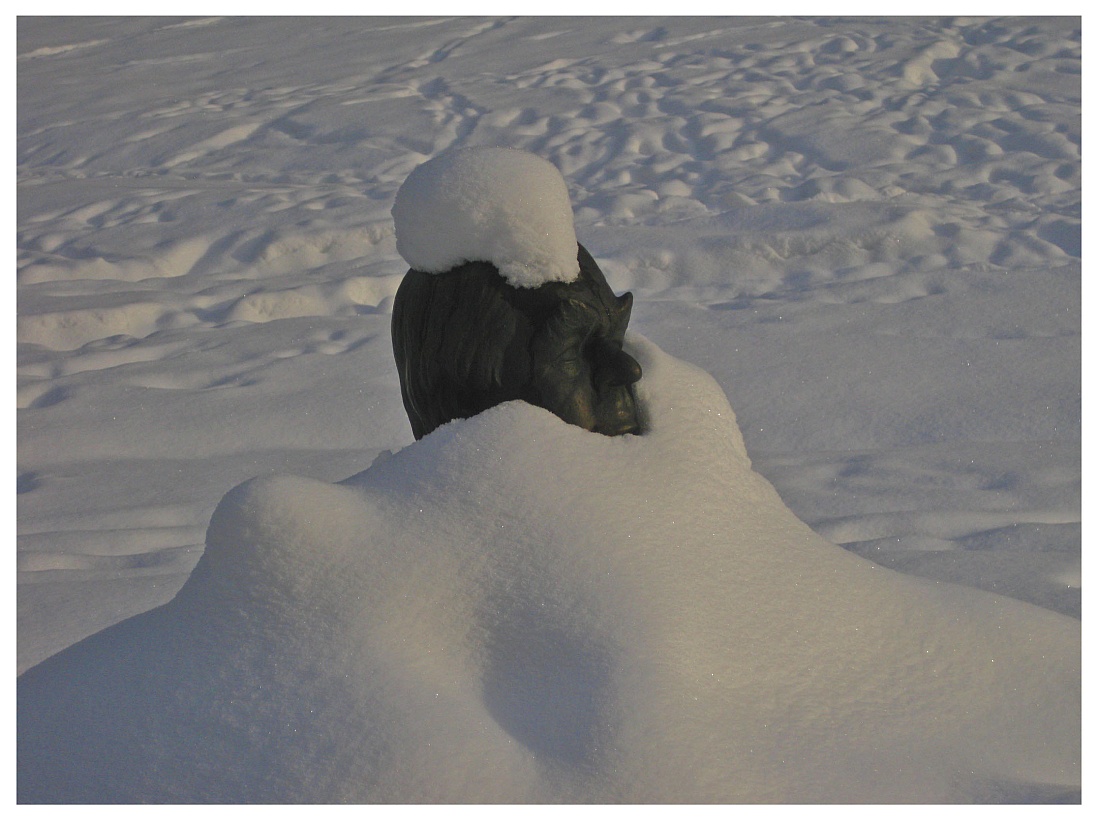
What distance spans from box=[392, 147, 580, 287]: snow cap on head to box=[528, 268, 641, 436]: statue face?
0.18 ft

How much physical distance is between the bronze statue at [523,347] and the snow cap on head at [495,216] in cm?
2

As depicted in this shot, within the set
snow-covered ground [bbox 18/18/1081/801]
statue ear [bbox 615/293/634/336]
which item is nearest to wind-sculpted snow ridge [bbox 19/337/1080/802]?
snow-covered ground [bbox 18/18/1081/801]

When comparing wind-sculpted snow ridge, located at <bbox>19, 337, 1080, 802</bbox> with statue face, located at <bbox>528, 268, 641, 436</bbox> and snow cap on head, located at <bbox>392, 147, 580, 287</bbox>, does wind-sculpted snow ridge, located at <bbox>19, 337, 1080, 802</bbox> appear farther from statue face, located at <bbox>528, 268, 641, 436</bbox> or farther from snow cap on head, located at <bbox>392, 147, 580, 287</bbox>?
snow cap on head, located at <bbox>392, 147, 580, 287</bbox>

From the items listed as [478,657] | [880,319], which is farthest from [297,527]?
[880,319]

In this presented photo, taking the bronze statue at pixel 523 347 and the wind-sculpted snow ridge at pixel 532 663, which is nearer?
the wind-sculpted snow ridge at pixel 532 663

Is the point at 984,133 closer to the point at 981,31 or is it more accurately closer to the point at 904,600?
the point at 981,31

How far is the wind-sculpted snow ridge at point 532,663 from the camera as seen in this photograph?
1329 millimetres

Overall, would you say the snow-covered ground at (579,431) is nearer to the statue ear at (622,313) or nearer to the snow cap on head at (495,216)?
the statue ear at (622,313)

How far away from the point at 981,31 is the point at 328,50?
196 inches

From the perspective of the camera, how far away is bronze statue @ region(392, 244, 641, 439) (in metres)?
1.69

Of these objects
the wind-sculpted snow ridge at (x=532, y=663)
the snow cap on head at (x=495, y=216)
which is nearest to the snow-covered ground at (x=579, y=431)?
the wind-sculpted snow ridge at (x=532, y=663)

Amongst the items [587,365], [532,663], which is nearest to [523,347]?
[587,365]

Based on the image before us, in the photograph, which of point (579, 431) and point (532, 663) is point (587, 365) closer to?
point (579, 431)

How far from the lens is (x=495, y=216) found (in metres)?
1.67
